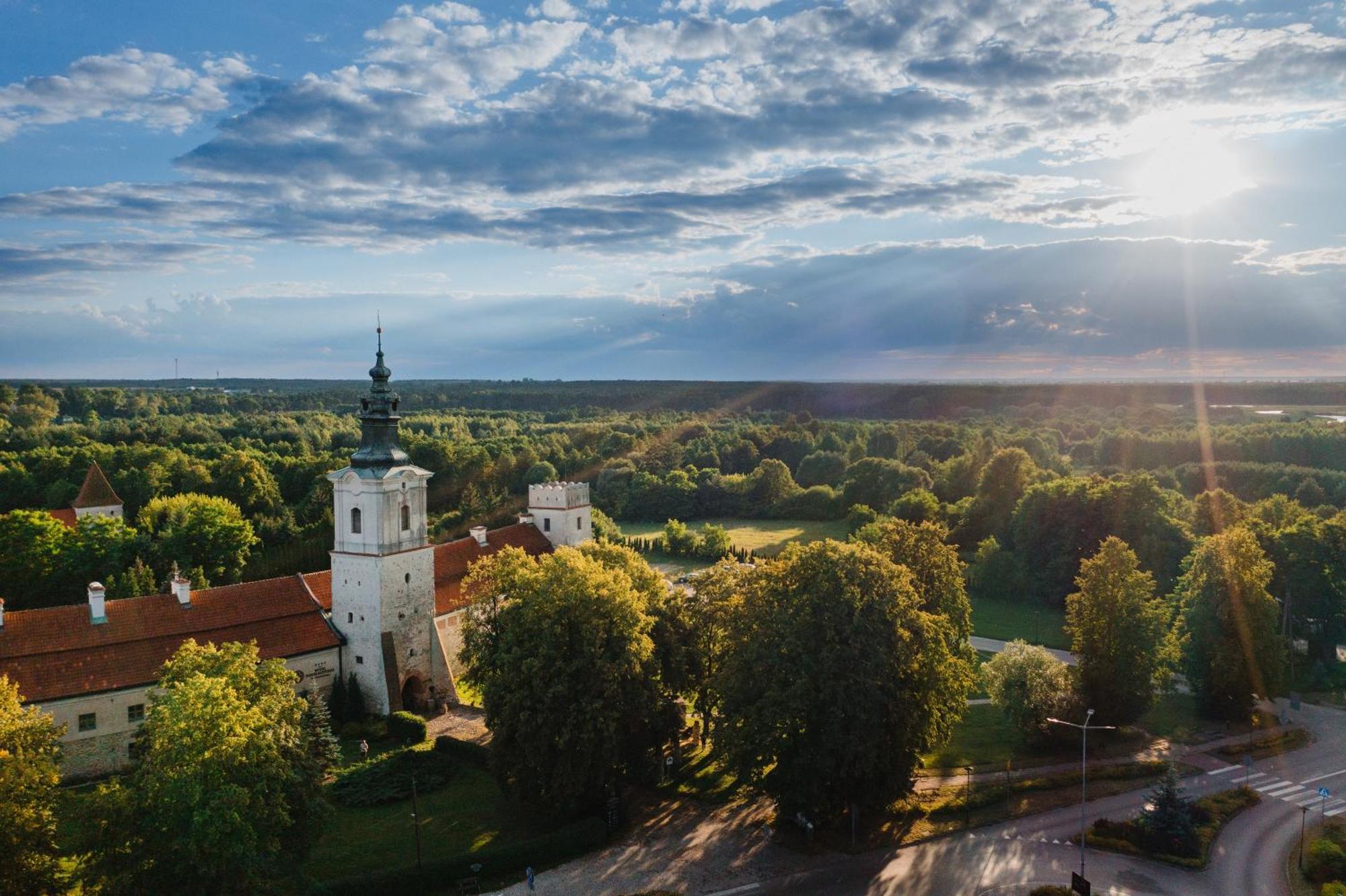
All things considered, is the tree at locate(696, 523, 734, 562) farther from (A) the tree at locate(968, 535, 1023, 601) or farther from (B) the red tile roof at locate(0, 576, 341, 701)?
(B) the red tile roof at locate(0, 576, 341, 701)

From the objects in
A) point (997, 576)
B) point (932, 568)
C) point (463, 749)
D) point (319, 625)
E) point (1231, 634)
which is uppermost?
point (932, 568)

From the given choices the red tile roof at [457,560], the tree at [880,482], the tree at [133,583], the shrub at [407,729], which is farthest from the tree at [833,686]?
the tree at [880,482]

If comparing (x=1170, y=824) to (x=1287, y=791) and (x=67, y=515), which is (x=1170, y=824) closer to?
(x=1287, y=791)

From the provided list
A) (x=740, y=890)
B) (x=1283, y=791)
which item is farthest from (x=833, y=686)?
(x=1283, y=791)

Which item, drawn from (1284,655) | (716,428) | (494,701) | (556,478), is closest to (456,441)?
(556,478)

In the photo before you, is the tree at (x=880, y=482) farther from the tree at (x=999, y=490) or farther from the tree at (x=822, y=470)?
the tree at (x=822, y=470)

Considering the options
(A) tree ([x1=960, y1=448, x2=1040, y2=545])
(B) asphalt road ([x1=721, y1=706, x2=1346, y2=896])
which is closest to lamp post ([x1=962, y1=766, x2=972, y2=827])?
(B) asphalt road ([x1=721, y1=706, x2=1346, y2=896])
